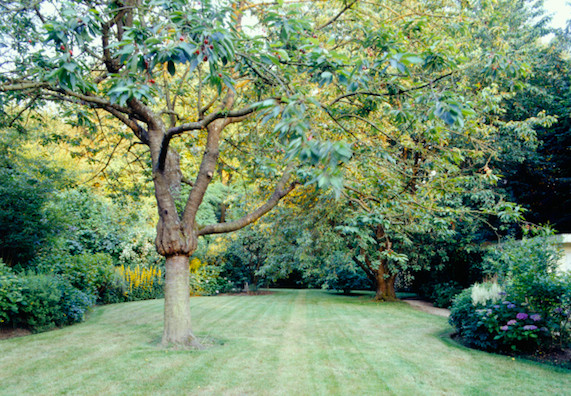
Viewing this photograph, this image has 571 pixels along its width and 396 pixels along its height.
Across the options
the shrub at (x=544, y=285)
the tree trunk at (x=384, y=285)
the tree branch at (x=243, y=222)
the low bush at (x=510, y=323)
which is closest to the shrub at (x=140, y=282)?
the tree branch at (x=243, y=222)

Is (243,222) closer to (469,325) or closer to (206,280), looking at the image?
(469,325)

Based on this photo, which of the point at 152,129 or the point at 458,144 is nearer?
the point at 152,129

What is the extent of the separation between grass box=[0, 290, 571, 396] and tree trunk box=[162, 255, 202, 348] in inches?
14.8

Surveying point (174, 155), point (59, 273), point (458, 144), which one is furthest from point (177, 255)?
point (458, 144)

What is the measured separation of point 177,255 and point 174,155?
210 centimetres

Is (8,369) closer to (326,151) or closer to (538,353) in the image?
(326,151)

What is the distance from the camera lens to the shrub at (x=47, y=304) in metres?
7.01

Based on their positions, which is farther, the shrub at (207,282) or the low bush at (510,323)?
the shrub at (207,282)

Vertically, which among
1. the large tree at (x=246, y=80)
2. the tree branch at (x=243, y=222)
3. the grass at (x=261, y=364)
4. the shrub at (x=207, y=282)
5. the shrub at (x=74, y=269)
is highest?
the large tree at (x=246, y=80)

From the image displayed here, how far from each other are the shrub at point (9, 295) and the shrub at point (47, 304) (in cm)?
13

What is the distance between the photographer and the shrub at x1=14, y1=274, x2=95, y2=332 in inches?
276

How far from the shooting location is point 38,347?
5945 mm

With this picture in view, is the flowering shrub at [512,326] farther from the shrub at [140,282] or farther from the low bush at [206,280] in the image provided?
the low bush at [206,280]

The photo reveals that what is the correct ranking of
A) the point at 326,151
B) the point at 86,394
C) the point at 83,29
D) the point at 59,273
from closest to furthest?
the point at 326,151 → the point at 83,29 → the point at 86,394 → the point at 59,273
